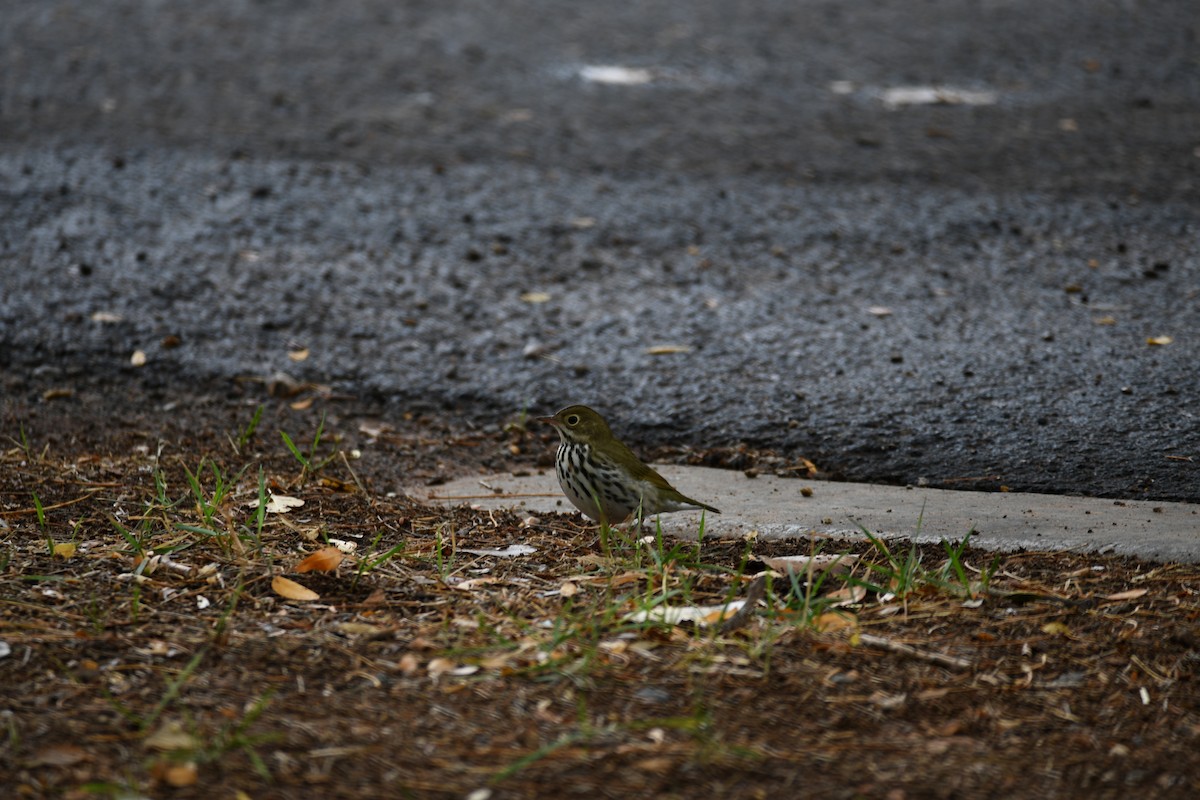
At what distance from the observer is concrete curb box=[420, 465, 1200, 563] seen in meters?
3.55

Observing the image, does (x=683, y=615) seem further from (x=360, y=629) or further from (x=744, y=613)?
(x=360, y=629)

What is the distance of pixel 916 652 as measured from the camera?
2869 mm

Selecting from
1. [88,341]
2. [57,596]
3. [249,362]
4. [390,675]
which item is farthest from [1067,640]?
[88,341]

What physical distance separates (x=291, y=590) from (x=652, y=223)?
392 centimetres

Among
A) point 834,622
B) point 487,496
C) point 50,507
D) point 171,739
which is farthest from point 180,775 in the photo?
point 487,496

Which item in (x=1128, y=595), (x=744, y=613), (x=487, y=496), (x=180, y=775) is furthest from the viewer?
(x=487, y=496)

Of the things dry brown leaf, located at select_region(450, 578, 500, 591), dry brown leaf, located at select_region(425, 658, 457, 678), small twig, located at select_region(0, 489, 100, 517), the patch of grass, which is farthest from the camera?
the patch of grass

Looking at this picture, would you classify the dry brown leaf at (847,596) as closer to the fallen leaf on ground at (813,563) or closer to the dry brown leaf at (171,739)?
the fallen leaf on ground at (813,563)

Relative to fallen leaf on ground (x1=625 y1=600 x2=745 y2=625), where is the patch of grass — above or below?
below

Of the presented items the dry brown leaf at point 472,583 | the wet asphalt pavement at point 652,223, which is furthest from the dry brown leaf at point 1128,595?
the dry brown leaf at point 472,583

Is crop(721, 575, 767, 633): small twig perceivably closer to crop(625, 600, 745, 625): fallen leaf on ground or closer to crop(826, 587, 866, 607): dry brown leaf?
crop(625, 600, 745, 625): fallen leaf on ground

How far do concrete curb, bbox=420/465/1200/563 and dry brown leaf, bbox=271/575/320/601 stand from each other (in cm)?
98

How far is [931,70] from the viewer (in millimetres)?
9078

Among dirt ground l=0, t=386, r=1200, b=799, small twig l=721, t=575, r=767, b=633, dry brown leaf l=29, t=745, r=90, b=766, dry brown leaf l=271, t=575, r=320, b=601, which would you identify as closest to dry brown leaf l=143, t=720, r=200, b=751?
dirt ground l=0, t=386, r=1200, b=799
